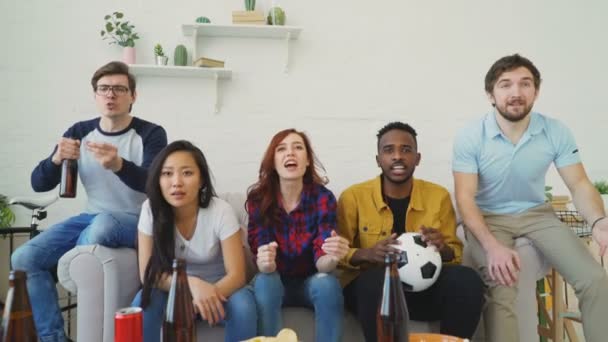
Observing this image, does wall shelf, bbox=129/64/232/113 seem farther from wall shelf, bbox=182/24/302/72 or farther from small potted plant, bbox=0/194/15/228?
small potted plant, bbox=0/194/15/228

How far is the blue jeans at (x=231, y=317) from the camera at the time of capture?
61.2 inches

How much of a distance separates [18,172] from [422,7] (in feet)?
9.12

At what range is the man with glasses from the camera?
178 centimetres

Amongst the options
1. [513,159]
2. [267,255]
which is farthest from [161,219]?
[513,159]

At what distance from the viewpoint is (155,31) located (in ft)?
9.87

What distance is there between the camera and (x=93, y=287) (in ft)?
5.56

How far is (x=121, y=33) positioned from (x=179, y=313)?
94.4 inches

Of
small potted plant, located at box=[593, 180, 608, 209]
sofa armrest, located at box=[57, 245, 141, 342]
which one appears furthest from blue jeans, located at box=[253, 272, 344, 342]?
small potted plant, located at box=[593, 180, 608, 209]

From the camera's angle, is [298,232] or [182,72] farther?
[182,72]

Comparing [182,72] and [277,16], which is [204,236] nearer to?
[182,72]

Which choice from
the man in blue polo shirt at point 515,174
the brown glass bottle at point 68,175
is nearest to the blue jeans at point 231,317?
the brown glass bottle at point 68,175

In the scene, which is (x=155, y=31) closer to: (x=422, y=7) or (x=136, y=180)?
(x=136, y=180)

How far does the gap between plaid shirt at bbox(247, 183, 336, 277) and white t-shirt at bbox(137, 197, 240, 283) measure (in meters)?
0.14

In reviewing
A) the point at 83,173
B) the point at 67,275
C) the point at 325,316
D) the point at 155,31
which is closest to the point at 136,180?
the point at 83,173
